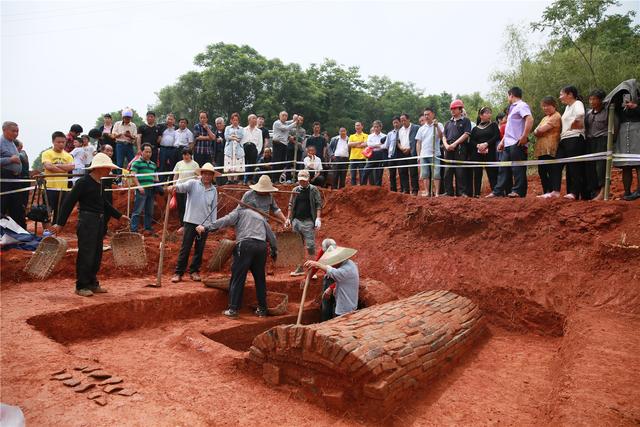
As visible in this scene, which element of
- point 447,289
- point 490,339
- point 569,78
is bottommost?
point 490,339

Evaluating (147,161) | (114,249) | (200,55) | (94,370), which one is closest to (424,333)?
(94,370)

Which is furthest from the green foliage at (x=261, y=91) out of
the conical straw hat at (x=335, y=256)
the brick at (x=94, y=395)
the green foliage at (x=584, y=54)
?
the brick at (x=94, y=395)

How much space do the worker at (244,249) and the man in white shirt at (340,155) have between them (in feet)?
16.8

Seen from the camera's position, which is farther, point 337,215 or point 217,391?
point 337,215

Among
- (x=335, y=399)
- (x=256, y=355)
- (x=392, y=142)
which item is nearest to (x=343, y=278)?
(x=256, y=355)

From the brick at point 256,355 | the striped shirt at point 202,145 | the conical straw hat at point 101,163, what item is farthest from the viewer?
→ the striped shirt at point 202,145

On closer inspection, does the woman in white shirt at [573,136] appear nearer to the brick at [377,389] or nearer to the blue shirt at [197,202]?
the brick at [377,389]

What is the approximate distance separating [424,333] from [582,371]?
64.6 inches

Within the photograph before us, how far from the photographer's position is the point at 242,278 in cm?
729

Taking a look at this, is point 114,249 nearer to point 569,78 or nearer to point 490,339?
point 490,339

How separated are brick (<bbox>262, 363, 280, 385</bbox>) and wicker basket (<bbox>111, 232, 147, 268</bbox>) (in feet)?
13.9

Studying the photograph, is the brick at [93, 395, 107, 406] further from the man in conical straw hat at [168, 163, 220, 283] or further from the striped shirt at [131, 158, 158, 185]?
the striped shirt at [131, 158, 158, 185]

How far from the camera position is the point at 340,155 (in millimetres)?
12109

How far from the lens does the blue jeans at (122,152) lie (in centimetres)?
1071
